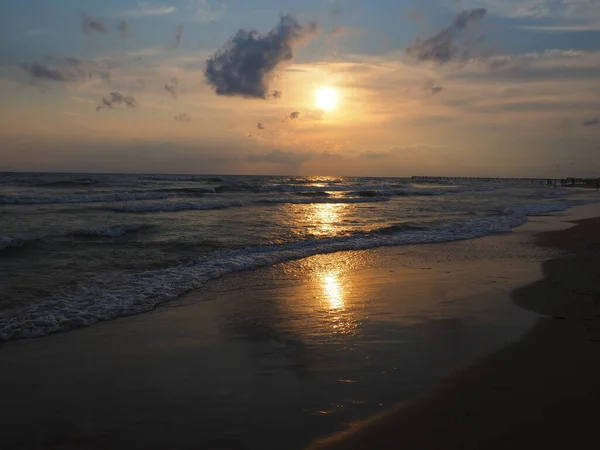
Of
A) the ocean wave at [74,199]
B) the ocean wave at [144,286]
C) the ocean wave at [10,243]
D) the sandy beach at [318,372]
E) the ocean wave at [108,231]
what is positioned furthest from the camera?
the ocean wave at [74,199]

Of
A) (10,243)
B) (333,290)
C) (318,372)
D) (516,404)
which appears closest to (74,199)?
(10,243)

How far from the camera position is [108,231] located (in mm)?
15836

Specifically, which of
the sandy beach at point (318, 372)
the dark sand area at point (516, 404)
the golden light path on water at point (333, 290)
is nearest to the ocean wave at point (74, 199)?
the golden light path on water at point (333, 290)

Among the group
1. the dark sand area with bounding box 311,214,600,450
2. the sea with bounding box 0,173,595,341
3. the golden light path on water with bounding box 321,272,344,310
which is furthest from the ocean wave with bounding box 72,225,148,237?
the dark sand area with bounding box 311,214,600,450

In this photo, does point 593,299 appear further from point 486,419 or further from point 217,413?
point 217,413

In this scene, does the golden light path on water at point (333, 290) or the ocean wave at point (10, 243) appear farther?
the ocean wave at point (10, 243)

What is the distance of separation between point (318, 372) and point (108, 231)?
1294 centimetres

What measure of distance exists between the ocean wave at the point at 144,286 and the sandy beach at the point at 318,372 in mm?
408

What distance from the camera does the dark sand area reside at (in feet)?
11.7

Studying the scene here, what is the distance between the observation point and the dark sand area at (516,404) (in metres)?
3.57

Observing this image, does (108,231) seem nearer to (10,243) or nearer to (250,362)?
(10,243)

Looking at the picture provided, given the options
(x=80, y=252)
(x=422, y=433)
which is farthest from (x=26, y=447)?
(x=80, y=252)

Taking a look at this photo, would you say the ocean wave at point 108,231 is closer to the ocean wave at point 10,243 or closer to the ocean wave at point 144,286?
the ocean wave at point 10,243

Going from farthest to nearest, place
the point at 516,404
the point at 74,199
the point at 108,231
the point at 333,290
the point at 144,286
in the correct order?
the point at 74,199
the point at 108,231
the point at 144,286
the point at 333,290
the point at 516,404
